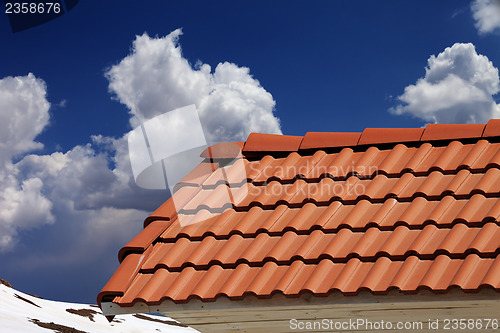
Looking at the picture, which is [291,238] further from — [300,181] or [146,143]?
[146,143]

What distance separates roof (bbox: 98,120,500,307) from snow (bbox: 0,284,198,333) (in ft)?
58.2

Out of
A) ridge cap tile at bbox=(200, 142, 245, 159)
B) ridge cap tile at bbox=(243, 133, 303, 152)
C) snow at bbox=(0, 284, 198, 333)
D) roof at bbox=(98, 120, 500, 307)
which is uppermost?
snow at bbox=(0, 284, 198, 333)

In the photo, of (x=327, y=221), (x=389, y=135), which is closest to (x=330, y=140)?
(x=389, y=135)

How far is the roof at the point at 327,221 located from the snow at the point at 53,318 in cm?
1775

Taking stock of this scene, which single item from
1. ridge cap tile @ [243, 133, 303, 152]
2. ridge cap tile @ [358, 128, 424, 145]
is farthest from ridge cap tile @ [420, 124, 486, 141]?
ridge cap tile @ [243, 133, 303, 152]

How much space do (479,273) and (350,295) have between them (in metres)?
0.97

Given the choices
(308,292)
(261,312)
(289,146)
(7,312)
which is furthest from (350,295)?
(7,312)

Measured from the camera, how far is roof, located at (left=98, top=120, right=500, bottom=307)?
13.8ft

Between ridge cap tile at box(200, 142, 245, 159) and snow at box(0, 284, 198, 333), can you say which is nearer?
ridge cap tile at box(200, 142, 245, 159)

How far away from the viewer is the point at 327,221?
16.2 feet

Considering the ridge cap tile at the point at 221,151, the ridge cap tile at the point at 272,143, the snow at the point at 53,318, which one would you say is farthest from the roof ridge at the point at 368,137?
the snow at the point at 53,318

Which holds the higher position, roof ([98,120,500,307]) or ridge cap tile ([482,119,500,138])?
ridge cap tile ([482,119,500,138])

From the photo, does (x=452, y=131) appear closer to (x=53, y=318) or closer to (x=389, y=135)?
(x=389, y=135)

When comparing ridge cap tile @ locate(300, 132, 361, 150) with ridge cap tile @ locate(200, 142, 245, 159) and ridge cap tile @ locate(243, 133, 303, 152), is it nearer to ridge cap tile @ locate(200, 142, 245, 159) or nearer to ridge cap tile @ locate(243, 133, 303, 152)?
ridge cap tile @ locate(243, 133, 303, 152)
